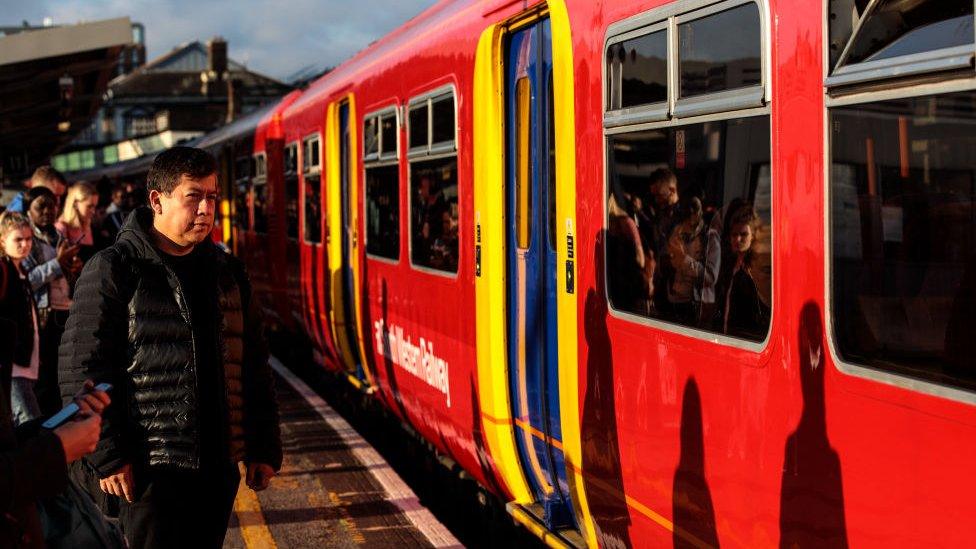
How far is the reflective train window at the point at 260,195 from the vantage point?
46.1ft

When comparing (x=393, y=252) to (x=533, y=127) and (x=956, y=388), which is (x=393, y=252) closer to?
(x=533, y=127)

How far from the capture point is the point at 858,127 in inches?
116

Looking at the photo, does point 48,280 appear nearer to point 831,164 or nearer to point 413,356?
point 413,356

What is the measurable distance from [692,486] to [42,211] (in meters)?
5.05

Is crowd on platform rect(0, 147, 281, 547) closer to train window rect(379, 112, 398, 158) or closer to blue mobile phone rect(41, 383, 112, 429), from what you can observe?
blue mobile phone rect(41, 383, 112, 429)

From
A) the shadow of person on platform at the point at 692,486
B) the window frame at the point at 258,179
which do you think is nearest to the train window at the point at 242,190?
the window frame at the point at 258,179

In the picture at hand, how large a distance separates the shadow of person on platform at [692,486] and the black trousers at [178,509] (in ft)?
4.74

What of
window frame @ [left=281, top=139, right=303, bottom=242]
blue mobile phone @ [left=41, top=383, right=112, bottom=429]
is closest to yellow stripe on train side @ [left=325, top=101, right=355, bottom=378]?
window frame @ [left=281, top=139, right=303, bottom=242]

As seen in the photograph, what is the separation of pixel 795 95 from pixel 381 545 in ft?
11.9

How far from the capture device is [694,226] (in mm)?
3744

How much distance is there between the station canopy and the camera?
14586mm

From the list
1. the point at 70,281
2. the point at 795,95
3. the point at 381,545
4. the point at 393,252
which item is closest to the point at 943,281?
the point at 795,95

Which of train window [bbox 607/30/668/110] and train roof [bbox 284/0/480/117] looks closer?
train window [bbox 607/30/668/110]

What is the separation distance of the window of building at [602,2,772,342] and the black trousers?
4.98 feet
